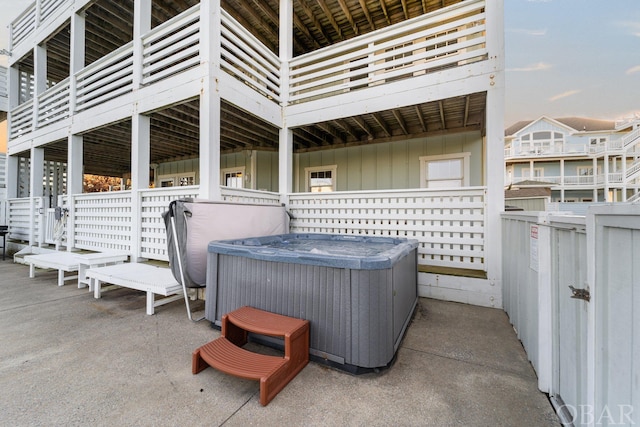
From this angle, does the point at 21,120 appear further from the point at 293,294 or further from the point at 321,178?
the point at 293,294

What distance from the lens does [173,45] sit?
4.12 m

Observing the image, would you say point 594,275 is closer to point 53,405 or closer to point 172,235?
point 53,405

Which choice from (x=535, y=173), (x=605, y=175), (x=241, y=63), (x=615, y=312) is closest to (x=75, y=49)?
(x=241, y=63)

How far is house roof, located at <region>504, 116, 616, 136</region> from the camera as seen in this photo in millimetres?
19617

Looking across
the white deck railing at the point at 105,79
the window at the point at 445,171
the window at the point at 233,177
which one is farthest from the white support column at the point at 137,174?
the window at the point at 445,171

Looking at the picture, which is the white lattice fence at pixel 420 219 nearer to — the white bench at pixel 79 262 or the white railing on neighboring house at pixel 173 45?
the white railing on neighboring house at pixel 173 45

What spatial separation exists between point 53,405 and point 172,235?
1.69m

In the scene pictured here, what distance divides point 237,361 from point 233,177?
301 inches

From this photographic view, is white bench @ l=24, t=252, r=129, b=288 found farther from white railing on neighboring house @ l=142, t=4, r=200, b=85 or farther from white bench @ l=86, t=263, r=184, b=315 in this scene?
white railing on neighboring house @ l=142, t=4, r=200, b=85

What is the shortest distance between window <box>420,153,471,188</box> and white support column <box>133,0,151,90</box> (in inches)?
242

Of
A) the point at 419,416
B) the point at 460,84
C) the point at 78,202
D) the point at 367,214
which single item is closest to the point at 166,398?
the point at 419,416

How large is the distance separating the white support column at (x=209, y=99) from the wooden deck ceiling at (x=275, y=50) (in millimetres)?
943

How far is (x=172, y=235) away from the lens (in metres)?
3.00

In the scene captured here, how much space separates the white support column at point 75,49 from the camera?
558 cm
